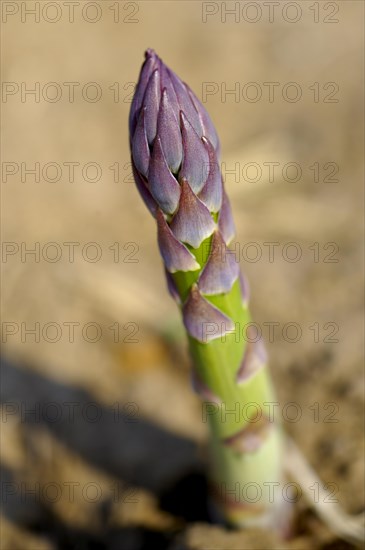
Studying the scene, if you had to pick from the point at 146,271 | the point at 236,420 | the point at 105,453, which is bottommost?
the point at 105,453

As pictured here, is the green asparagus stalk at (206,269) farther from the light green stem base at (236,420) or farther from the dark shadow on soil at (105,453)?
the dark shadow on soil at (105,453)

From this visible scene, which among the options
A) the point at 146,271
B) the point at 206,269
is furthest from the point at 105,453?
the point at 206,269

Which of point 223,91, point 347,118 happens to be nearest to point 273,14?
point 223,91

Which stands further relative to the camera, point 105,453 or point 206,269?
point 105,453

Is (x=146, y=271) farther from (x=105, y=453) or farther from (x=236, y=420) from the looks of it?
(x=236, y=420)

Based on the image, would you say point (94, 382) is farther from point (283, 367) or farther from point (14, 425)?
point (283, 367)
